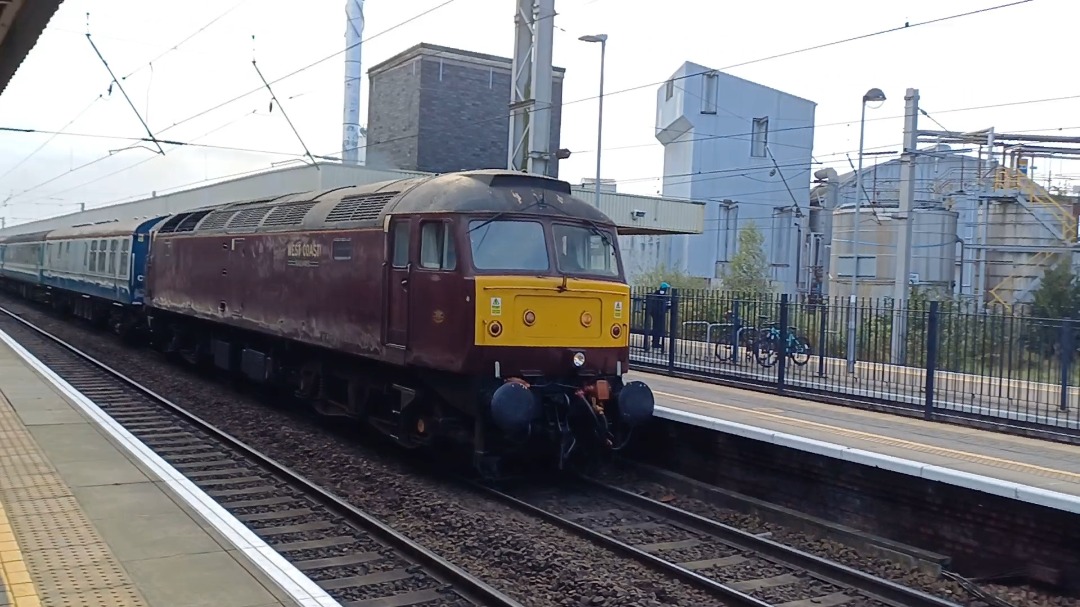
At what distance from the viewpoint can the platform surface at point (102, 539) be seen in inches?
234

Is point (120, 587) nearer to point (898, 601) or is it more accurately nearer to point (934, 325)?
point (898, 601)

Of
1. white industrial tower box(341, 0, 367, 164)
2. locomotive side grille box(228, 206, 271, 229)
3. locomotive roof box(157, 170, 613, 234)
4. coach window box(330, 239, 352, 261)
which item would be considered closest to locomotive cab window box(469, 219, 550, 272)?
locomotive roof box(157, 170, 613, 234)

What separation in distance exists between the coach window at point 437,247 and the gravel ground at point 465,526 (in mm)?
2422

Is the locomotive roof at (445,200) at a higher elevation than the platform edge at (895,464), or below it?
higher

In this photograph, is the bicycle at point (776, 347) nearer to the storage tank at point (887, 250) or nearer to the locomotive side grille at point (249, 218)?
the locomotive side grille at point (249, 218)

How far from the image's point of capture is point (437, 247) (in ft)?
34.3

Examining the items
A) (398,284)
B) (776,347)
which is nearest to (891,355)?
(776,347)

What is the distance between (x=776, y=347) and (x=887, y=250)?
22.3m

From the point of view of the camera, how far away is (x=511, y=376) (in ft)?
32.9

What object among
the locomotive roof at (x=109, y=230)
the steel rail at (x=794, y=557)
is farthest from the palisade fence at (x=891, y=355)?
the locomotive roof at (x=109, y=230)

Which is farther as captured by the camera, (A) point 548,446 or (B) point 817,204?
(B) point 817,204

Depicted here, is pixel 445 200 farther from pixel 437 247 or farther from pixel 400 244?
pixel 400 244

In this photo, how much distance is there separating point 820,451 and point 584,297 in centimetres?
296

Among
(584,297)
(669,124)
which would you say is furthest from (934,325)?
(669,124)
